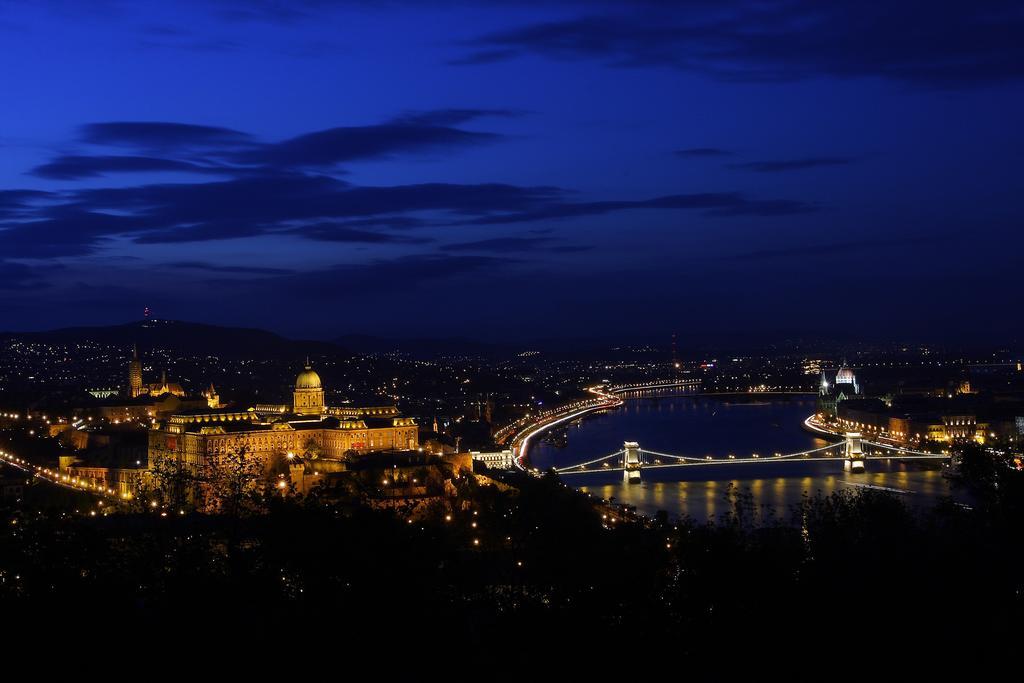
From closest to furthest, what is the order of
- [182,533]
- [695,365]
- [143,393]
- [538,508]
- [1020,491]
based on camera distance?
[182,533] < [1020,491] < [538,508] < [143,393] < [695,365]

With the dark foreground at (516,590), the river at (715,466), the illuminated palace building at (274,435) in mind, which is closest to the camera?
the dark foreground at (516,590)

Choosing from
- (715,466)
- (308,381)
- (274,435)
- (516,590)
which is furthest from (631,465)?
(516,590)

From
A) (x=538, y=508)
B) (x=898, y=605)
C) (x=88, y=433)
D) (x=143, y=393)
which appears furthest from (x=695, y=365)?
(x=898, y=605)

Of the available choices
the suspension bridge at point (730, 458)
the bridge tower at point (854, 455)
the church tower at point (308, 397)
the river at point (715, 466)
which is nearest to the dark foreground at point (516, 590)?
the river at point (715, 466)

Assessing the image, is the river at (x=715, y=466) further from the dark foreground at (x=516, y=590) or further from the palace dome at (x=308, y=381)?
the dark foreground at (x=516, y=590)

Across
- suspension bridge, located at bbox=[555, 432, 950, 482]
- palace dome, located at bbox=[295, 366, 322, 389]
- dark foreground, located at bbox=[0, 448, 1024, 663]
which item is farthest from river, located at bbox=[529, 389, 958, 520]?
dark foreground, located at bbox=[0, 448, 1024, 663]

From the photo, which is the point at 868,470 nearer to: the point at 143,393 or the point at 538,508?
the point at 538,508

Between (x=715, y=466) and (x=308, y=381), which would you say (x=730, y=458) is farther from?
(x=308, y=381)
